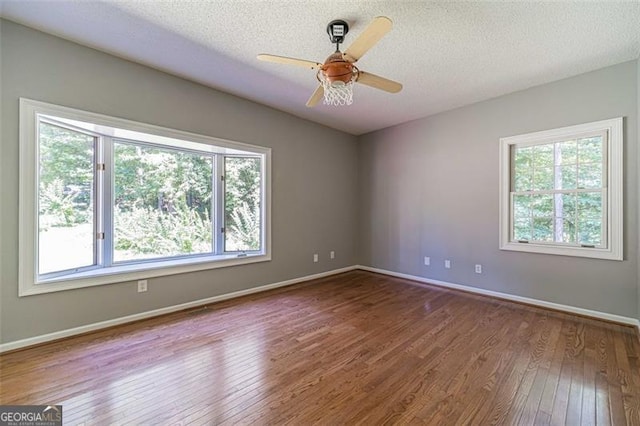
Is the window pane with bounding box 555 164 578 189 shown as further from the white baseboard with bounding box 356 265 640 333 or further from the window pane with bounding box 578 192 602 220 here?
the white baseboard with bounding box 356 265 640 333

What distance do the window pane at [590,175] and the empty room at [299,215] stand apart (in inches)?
0.9

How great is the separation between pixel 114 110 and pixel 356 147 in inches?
158

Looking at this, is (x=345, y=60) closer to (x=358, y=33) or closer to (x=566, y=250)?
(x=358, y=33)

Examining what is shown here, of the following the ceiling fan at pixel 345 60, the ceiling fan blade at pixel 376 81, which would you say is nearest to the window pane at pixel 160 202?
the ceiling fan at pixel 345 60

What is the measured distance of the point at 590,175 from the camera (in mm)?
3115

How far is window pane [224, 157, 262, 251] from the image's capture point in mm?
3977

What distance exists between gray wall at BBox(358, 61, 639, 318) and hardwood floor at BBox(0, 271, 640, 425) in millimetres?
462

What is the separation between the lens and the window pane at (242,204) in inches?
157

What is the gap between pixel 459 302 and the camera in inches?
139

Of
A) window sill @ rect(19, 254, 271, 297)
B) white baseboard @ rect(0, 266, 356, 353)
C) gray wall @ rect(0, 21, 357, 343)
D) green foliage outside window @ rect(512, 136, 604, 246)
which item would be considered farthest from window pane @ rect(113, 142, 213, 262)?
green foliage outside window @ rect(512, 136, 604, 246)

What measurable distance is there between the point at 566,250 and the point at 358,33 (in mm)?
3384

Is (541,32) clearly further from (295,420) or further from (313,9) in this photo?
(295,420)

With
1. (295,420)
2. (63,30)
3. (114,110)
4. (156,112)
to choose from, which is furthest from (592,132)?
(63,30)

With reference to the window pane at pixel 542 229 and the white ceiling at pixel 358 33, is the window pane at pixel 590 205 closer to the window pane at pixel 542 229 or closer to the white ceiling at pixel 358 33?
the window pane at pixel 542 229
